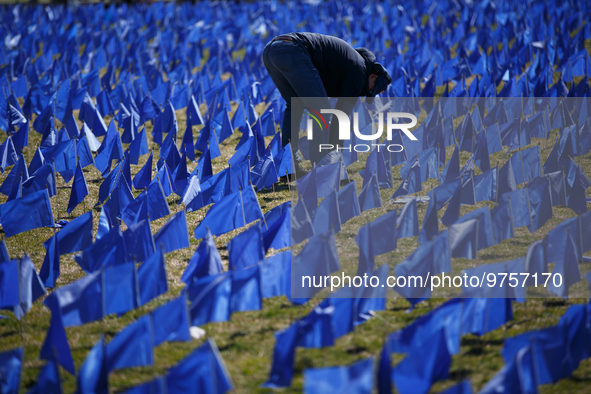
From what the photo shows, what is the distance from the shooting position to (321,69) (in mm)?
5344

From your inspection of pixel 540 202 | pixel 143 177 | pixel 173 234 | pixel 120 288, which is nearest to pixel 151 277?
pixel 120 288

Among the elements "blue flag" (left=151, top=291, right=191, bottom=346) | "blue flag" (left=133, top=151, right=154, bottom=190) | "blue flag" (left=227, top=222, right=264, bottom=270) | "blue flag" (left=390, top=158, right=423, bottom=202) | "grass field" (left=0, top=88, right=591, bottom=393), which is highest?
"blue flag" (left=133, top=151, right=154, bottom=190)

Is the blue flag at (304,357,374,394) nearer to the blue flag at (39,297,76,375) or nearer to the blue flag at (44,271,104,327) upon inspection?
the blue flag at (39,297,76,375)

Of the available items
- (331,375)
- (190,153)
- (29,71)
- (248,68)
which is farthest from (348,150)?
(29,71)

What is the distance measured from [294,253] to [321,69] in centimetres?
194

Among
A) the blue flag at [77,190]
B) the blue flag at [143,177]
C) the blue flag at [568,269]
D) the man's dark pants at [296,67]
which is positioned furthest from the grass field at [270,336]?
the man's dark pants at [296,67]

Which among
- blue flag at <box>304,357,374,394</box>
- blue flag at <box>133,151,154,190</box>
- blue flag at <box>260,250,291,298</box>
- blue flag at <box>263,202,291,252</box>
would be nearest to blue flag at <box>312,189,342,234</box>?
blue flag at <box>263,202,291,252</box>

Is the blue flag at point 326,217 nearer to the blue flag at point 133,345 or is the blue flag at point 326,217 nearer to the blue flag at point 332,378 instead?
the blue flag at point 133,345

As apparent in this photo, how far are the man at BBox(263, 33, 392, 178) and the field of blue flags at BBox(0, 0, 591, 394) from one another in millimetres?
643

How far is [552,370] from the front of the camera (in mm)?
2633

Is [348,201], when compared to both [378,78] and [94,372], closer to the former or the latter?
[378,78]

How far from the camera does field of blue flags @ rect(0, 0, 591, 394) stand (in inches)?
105

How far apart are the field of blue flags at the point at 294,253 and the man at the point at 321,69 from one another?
0.64 metres

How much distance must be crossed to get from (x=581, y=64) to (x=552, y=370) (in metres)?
7.82
